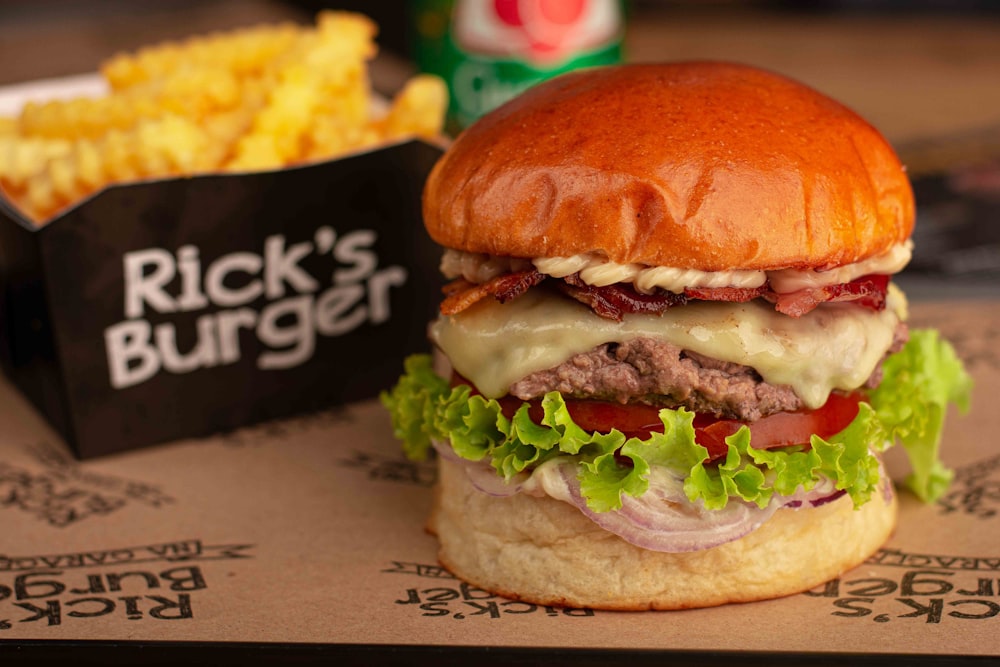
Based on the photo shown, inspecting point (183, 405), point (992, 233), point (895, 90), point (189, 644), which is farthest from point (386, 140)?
point (895, 90)

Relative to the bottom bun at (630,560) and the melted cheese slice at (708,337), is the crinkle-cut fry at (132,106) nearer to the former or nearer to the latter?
the melted cheese slice at (708,337)

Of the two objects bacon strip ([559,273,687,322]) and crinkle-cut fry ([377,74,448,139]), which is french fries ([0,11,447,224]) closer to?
crinkle-cut fry ([377,74,448,139])

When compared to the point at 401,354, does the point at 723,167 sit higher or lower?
higher

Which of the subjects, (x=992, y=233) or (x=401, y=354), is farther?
(x=992, y=233)

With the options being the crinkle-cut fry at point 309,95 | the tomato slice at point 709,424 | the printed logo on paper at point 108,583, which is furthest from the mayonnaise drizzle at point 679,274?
the crinkle-cut fry at point 309,95

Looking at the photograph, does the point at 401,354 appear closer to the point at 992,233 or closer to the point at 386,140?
the point at 386,140

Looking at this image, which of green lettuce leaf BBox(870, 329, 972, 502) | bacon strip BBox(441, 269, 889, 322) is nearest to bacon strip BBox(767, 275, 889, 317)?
bacon strip BBox(441, 269, 889, 322)
